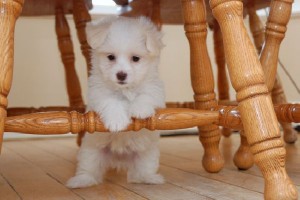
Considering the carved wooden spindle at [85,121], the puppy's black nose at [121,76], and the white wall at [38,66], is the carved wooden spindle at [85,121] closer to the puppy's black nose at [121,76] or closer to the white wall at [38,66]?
the puppy's black nose at [121,76]

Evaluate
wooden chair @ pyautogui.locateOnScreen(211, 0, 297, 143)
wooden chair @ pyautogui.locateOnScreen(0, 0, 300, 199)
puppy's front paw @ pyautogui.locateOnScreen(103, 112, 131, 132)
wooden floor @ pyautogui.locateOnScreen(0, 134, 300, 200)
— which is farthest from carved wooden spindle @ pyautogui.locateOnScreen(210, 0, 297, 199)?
wooden chair @ pyautogui.locateOnScreen(211, 0, 297, 143)

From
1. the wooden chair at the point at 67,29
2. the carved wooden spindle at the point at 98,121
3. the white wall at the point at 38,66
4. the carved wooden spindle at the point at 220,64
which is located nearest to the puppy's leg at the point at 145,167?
the carved wooden spindle at the point at 98,121

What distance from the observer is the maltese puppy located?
1228 millimetres

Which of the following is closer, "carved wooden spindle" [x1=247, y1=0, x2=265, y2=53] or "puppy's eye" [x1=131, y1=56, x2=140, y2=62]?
"puppy's eye" [x1=131, y1=56, x2=140, y2=62]

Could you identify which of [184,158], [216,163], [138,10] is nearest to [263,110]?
[216,163]

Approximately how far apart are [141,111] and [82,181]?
29 cm

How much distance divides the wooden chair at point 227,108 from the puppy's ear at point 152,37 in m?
0.10

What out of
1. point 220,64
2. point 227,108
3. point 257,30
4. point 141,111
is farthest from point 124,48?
point 220,64

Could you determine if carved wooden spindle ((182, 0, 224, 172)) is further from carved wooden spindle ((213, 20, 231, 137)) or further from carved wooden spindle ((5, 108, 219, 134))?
carved wooden spindle ((213, 20, 231, 137))

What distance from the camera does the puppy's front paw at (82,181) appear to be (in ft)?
4.09

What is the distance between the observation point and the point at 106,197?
1.12 meters

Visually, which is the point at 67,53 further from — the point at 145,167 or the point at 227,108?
the point at 227,108

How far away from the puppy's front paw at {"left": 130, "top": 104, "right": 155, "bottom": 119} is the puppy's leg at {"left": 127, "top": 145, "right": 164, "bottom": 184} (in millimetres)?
239

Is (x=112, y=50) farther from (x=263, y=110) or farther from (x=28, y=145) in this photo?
(x=28, y=145)
